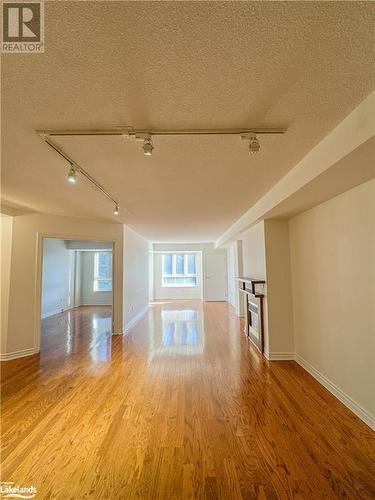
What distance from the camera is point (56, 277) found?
26.1 ft

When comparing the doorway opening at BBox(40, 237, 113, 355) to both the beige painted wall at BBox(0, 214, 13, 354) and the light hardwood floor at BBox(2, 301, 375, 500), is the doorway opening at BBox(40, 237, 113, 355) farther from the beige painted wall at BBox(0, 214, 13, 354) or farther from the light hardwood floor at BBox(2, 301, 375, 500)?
the light hardwood floor at BBox(2, 301, 375, 500)


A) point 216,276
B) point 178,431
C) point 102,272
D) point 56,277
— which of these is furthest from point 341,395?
point 102,272

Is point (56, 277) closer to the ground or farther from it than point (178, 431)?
farther from it

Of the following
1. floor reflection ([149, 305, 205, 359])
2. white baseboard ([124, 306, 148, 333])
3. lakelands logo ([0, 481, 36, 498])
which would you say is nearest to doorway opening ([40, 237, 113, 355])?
white baseboard ([124, 306, 148, 333])

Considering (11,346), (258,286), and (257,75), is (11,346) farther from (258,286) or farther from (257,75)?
(257,75)

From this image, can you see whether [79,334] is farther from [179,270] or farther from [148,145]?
[179,270]

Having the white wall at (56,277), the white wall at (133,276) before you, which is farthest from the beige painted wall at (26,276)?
the white wall at (56,277)

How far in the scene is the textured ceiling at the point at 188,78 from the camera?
95 cm

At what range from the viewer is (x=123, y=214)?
4.41 m

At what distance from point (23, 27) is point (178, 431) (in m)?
2.82

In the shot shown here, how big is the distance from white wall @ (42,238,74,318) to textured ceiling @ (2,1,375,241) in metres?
5.94

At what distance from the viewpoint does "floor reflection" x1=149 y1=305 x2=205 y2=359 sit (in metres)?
4.11

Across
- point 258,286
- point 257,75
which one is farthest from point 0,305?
point 257,75

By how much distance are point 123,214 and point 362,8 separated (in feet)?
13.1
